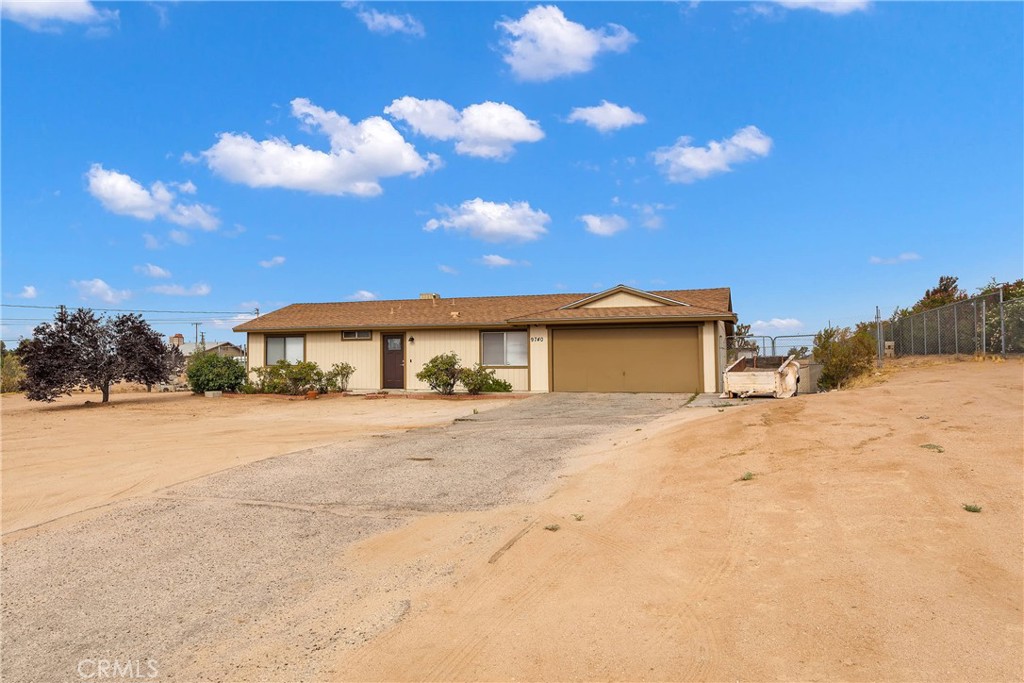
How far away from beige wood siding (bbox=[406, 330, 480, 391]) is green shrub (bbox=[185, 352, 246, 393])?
6.71 meters

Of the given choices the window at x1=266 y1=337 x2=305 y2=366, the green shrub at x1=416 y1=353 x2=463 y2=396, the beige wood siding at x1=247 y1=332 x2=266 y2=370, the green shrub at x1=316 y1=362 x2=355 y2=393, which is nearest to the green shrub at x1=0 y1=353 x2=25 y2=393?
the beige wood siding at x1=247 y1=332 x2=266 y2=370

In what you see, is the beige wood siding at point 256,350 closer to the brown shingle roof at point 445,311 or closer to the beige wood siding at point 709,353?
the brown shingle roof at point 445,311

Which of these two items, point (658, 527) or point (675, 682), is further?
point (658, 527)

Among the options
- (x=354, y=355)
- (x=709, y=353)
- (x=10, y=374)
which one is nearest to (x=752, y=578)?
(x=709, y=353)

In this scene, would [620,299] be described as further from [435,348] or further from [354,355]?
[354,355]

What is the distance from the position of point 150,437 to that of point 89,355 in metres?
11.3

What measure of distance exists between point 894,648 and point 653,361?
17574 mm

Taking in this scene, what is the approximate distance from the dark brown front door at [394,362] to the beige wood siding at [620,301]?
7.37 m

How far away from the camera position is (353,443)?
10.2 metres

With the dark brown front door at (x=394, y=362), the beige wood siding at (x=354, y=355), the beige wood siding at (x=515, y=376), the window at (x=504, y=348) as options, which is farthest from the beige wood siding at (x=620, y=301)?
the beige wood siding at (x=354, y=355)

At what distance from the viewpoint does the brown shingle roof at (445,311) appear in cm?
2208

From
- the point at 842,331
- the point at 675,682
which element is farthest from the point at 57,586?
the point at 842,331

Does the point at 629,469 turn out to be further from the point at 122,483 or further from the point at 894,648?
the point at 122,483

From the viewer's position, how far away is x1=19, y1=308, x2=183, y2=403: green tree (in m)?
20.2
